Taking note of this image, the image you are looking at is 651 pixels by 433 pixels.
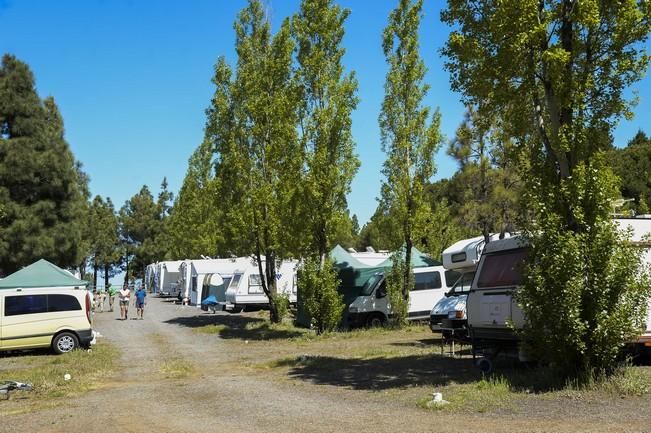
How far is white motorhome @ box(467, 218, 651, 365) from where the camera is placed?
10.2m

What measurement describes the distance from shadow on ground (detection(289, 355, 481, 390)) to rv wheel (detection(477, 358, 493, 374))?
5.0 inches

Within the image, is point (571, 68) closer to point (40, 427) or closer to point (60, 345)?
point (40, 427)

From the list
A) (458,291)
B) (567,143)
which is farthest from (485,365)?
(458,291)

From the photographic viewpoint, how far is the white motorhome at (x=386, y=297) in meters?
21.7

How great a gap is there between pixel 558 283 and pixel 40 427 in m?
7.23

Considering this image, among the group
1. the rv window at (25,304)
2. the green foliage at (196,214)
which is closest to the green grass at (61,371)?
the rv window at (25,304)

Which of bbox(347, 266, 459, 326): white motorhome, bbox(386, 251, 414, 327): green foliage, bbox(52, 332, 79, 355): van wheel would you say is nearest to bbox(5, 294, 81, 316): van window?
bbox(52, 332, 79, 355): van wheel

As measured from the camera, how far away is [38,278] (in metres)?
21.8

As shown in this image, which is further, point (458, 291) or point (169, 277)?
point (169, 277)

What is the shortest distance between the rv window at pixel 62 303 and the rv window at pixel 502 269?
451 inches

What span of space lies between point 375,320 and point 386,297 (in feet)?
2.86

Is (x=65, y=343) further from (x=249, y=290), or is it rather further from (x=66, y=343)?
(x=249, y=290)

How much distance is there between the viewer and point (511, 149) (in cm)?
1074

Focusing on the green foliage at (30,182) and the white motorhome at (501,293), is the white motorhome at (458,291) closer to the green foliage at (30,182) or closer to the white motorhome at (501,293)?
the white motorhome at (501,293)
